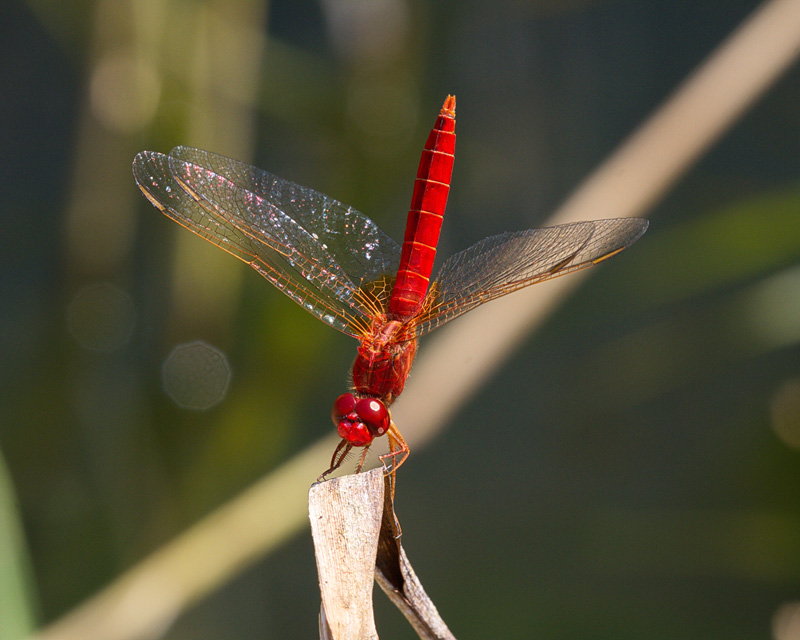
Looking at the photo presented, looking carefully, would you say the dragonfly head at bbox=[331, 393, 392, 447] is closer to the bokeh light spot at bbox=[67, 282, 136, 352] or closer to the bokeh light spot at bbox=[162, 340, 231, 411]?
Result: the bokeh light spot at bbox=[162, 340, 231, 411]

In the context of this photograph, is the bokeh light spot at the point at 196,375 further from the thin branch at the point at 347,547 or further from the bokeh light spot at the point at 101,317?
the thin branch at the point at 347,547

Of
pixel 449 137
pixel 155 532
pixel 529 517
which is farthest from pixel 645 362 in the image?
pixel 155 532

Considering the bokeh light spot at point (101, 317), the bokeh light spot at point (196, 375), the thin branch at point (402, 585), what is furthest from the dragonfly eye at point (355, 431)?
the bokeh light spot at point (101, 317)

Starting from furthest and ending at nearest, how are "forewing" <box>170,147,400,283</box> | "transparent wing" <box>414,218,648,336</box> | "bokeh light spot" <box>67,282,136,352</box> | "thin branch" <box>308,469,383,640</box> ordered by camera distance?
"bokeh light spot" <box>67,282,136,352</box> < "forewing" <box>170,147,400,283</box> < "transparent wing" <box>414,218,648,336</box> < "thin branch" <box>308,469,383,640</box>

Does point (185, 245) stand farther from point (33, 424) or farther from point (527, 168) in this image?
point (527, 168)

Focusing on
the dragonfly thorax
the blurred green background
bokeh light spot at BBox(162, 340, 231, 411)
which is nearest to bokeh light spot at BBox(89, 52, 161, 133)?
the blurred green background

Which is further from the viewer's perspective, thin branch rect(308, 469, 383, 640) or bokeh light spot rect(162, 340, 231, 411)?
bokeh light spot rect(162, 340, 231, 411)
